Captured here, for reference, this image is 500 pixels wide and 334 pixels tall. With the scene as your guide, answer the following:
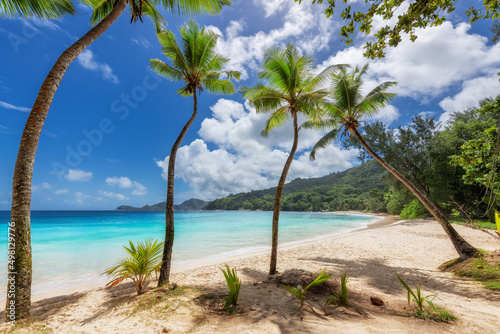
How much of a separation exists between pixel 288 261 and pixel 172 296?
528 centimetres

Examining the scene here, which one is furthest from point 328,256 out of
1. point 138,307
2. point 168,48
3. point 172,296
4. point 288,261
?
point 168,48

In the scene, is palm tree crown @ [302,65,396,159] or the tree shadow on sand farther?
palm tree crown @ [302,65,396,159]

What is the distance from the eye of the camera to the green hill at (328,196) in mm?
79438

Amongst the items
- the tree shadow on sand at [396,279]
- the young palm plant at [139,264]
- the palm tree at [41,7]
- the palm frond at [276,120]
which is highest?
the palm tree at [41,7]

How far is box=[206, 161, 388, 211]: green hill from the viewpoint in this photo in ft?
261

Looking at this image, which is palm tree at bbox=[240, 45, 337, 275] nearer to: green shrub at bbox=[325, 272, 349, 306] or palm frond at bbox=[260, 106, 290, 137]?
palm frond at bbox=[260, 106, 290, 137]

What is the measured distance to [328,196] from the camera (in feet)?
313

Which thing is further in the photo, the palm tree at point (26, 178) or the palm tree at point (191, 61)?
the palm tree at point (191, 61)

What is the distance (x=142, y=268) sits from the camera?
488cm

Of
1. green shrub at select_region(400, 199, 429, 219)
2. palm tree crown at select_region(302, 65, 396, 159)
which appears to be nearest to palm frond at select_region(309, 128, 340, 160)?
palm tree crown at select_region(302, 65, 396, 159)

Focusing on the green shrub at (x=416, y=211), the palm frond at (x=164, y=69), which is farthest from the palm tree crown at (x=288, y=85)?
the green shrub at (x=416, y=211)

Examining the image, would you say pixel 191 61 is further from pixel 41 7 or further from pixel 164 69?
pixel 41 7

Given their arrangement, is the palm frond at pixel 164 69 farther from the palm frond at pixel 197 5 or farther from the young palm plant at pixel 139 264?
the young palm plant at pixel 139 264

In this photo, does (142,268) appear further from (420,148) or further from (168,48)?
(420,148)
